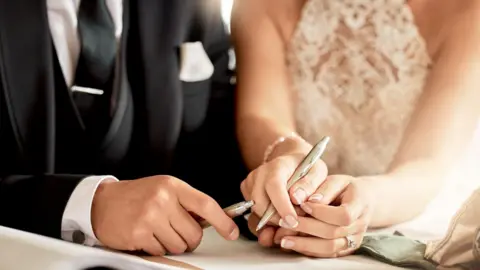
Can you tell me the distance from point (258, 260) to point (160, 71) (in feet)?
0.79

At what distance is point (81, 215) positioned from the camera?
0.57 m

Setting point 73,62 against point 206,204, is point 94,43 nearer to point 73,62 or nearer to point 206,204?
point 73,62

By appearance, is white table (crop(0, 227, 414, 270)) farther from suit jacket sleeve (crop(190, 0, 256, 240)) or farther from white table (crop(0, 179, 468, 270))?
suit jacket sleeve (crop(190, 0, 256, 240))

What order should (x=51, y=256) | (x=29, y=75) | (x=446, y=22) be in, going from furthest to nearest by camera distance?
(x=446, y=22) → (x=29, y=75) → (x=51, y=256)

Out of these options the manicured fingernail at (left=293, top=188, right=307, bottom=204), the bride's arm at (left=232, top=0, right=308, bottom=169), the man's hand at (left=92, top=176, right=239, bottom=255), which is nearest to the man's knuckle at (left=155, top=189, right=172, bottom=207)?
the man's hand at (left=92, top=176, right=239, bottom=255)

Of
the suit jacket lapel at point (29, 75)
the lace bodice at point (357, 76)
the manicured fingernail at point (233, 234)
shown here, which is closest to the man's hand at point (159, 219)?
the manicured fingernail at point (233, 234)

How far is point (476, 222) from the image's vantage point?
1.72ft

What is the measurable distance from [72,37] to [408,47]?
0.36 m

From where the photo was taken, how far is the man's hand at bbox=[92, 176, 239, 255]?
0.56 metres

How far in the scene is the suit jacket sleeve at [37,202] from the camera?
0.58m

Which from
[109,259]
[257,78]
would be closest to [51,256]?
[109,259]

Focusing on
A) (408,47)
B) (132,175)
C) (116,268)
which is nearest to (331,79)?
(408,47)

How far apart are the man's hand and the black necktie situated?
143 mm

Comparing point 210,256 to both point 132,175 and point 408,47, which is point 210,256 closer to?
point 132,175
